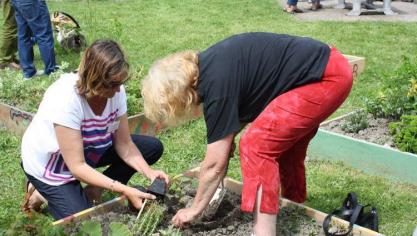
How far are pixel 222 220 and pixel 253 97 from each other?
0.92 meters

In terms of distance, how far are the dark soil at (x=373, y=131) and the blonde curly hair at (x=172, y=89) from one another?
250 centimetres

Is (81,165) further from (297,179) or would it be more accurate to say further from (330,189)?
(330,189)

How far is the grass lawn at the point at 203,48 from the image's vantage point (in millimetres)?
4105

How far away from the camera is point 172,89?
2.62 m

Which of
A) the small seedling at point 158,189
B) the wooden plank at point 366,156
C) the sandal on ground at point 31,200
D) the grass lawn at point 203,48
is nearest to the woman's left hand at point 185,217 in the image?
the small seedling at point 158,189

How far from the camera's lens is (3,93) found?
5582mm

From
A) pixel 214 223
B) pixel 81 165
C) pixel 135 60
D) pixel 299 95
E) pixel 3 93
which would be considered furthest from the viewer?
pixel 135 60

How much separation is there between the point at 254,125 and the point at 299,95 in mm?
264

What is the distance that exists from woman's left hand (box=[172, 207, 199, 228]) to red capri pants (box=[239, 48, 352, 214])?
1.00 feet

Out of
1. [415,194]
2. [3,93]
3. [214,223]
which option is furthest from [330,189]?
[3,93]

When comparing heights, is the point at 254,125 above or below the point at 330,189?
above

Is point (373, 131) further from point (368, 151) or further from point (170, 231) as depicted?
point (170, 231)

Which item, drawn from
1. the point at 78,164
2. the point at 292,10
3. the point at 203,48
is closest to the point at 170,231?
the point at 78,164

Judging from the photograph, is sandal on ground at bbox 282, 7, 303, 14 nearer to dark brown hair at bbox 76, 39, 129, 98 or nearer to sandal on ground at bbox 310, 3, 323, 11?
sandal on ground at bbox 310, 3, 323, 11
